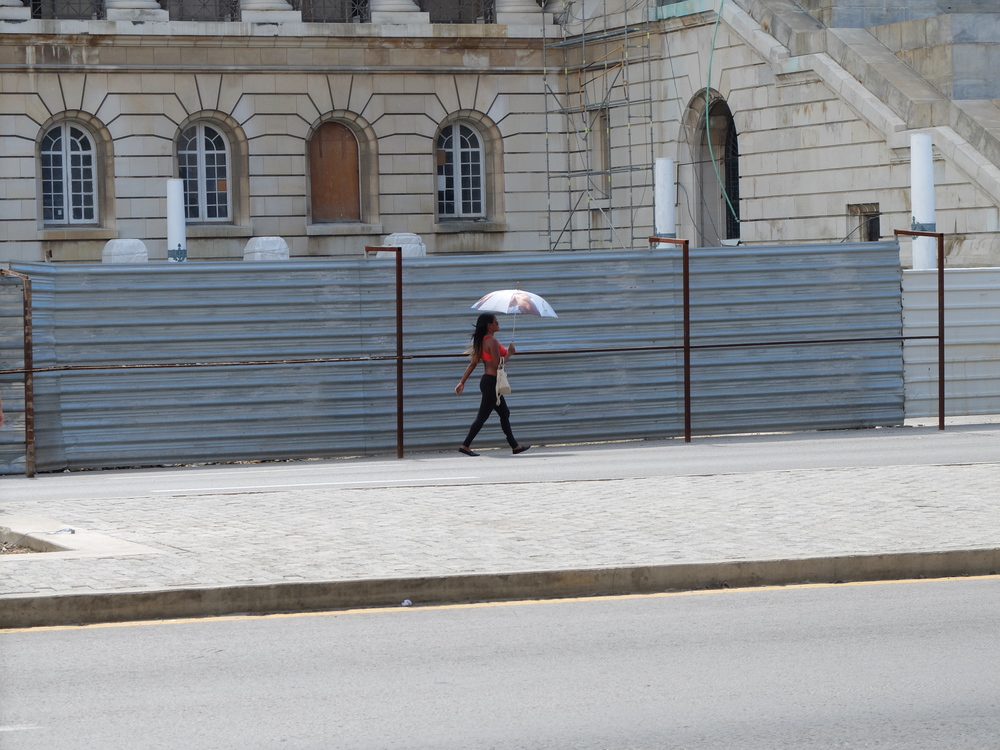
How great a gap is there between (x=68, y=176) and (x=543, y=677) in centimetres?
3414

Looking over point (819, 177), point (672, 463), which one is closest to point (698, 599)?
point (672, 463)

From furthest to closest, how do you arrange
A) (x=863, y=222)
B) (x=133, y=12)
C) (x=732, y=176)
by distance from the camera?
(x=133, y=12)
(x=732, y=176)
(x=863, y=222)

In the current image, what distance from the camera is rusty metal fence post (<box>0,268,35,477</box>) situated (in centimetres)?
1673

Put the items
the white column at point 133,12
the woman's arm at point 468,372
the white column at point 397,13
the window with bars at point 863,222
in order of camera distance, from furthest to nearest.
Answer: the white column at point 397,13, the white column at point 133,12, the window with bars at point 863,222, the woman's arm at point 468,372

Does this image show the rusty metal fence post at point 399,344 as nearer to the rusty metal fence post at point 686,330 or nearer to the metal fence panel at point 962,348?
the rusty metal fence post at point 686,330

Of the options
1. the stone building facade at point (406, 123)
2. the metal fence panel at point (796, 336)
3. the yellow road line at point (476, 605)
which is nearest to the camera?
the yellow road line at point (476, 605)

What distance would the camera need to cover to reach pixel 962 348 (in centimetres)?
2158

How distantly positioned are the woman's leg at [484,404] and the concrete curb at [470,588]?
852 cm

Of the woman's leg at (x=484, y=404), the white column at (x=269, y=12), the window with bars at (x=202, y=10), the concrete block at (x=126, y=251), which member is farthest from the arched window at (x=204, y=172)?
the woman's leg at (x=484, y=404)

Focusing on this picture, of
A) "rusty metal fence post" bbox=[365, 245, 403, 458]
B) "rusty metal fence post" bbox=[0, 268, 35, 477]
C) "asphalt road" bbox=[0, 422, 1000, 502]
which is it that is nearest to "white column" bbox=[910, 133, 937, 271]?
"asphalt road" bbox=[0, 422, 1000, 502]

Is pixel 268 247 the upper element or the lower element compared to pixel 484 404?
upper

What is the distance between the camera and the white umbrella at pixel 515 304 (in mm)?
18203

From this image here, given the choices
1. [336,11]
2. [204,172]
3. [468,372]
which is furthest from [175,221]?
[468,372]

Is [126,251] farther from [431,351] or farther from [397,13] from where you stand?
[431,351]
